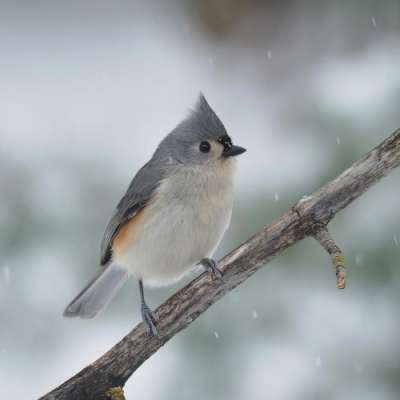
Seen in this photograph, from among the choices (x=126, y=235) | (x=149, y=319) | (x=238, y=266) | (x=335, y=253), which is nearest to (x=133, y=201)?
(x=126, y=235)

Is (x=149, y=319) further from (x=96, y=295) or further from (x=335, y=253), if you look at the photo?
(x=335, y=253)

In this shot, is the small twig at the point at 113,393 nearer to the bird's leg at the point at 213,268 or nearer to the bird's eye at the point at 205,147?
the bird's leg at the point at 213,268

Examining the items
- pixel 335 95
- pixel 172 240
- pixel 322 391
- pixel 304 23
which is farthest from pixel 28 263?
→ pixel 304 23

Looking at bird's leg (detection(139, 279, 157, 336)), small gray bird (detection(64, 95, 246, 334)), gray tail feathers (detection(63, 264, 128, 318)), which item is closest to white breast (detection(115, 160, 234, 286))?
small gray bird (detection(64, 95, 246, 334))

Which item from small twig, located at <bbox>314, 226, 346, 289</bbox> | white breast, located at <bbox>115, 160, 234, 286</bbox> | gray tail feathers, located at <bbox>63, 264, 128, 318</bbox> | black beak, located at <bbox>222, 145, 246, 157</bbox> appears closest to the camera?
small twig, located at <bbox>314, 226, 346, 289</bbox>

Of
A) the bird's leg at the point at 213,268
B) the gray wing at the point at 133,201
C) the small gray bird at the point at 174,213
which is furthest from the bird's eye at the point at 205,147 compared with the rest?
the bird's leg at the point at 213,268

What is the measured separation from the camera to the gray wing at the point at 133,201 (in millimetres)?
3695

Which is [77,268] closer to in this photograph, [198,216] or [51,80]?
[198,216]

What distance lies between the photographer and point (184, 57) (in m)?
7.34

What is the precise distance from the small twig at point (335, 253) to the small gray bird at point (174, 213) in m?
0.64

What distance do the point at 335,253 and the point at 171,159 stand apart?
126 centimetres

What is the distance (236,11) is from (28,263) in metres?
4.40

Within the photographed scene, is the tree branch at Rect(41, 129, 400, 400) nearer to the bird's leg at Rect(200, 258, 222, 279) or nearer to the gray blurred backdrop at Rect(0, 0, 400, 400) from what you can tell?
the bird's leg at Rect(200, 258, 222, 279)

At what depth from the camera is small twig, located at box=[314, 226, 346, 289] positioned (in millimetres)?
2768
